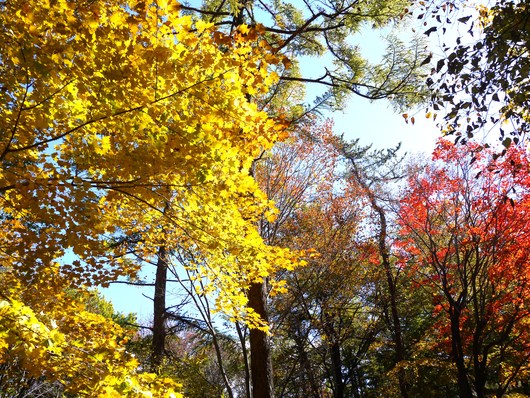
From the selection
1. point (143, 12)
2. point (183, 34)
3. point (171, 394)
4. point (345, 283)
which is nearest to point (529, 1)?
point (183, 34)

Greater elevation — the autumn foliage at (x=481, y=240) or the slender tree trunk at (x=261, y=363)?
the autumn foliage at (x=481, y=240)

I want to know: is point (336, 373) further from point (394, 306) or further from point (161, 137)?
point (161, 137)

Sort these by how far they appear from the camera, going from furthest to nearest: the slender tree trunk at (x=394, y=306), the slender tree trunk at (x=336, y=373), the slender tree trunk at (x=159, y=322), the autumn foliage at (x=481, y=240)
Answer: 1. the slender tree trunk at (x=394, y=306)
2. the slender tree trunk at (x=336, y=373)
3. the slender tree trunk at (x=159, y=322)
4. the autumn foliage at (x=481, y=240)

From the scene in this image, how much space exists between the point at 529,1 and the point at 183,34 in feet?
8.47

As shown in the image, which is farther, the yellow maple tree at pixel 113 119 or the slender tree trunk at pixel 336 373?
the slender tree trunk at pixel 336 373

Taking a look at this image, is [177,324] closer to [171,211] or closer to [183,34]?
[171,211]

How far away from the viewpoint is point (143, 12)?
290cm

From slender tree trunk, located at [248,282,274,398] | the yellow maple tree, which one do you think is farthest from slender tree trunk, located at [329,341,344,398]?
the yellow maple tree

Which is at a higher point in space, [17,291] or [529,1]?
[529,1]

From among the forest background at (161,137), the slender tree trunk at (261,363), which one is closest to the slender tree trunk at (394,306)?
the forest background at (161,137)

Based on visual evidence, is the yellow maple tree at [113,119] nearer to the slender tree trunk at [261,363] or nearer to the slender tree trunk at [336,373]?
the slender tree trunk at [261,363]

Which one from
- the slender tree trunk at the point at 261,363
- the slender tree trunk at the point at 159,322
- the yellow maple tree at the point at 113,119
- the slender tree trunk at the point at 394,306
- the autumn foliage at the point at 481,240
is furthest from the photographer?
the slender tree trunk at the point at 394,306

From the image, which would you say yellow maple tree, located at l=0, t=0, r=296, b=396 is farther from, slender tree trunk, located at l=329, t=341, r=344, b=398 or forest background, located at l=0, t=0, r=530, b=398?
slender tree trunk, located at l=329, t=341, r=344, b=398

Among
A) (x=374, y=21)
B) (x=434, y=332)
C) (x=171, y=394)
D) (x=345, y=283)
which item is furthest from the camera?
(x=434, y=332)
